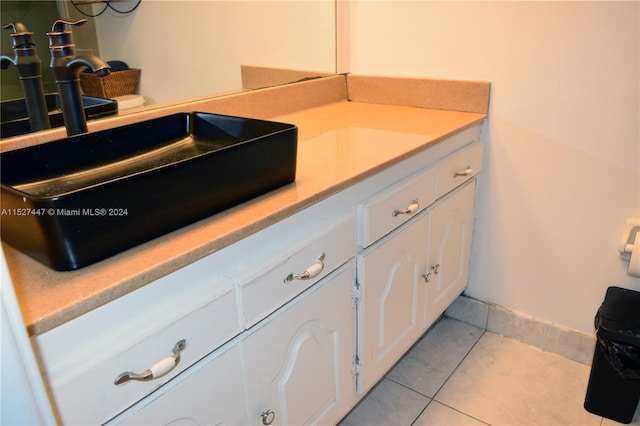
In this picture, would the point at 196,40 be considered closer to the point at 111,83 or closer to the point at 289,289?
the point at 111,83

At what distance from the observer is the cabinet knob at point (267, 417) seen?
1083mm

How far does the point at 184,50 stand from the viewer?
1.56 meters

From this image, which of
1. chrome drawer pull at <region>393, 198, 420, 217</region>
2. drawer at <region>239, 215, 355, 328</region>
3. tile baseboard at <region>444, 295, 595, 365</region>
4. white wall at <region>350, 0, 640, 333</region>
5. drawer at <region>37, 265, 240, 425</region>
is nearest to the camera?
drawer at <region>37, 265, 240, 425</region>

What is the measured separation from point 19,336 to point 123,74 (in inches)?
37.0

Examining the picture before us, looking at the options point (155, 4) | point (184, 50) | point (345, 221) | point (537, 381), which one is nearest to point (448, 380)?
point (537, 381)

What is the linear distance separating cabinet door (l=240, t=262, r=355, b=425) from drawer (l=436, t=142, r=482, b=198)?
51 cm

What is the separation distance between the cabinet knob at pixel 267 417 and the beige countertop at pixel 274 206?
0.42 m

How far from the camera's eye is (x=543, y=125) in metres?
1.63

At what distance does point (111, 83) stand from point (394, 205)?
82cm

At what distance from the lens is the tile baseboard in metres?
1.79

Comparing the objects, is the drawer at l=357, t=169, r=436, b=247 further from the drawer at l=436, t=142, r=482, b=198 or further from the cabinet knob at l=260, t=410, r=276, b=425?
the cabinet knob at l=260, t=410, r=276, b=425

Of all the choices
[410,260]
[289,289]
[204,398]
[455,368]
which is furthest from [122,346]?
[455,368]

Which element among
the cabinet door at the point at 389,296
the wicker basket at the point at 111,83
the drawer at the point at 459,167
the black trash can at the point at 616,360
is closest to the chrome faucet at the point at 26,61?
the wicker basket at the point at 111,83

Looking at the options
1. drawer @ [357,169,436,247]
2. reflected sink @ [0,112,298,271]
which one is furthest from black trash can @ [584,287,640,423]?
reflected sink @ [0,112,298,271]
